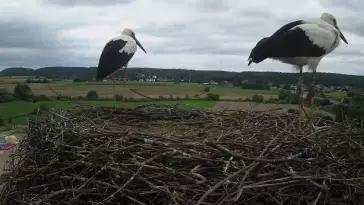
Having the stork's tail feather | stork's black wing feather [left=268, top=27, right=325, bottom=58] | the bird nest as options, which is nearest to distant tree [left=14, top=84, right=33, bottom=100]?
the stork's tail feather

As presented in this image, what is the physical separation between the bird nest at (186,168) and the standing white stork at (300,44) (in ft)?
4.45

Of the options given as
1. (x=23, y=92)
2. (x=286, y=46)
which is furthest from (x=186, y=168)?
(x=23, y=92)

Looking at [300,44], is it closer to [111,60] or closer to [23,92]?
[111,60]

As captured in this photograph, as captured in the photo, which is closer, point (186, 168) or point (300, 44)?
point (186, 168)

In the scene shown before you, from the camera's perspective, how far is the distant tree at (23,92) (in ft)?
45.2

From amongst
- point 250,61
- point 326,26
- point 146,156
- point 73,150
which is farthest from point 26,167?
point 326,26

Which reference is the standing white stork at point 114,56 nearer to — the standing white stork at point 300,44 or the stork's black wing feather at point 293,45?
the standing white stork at point 300,44

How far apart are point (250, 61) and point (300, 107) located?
72 centimetres

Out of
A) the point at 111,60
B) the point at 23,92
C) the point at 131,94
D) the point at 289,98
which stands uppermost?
the point at 111,60

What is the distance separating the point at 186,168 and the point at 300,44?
2.56m

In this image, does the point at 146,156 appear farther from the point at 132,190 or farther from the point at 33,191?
the point at 33,191

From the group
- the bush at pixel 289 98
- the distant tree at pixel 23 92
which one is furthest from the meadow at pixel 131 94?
the distant tree at pixel 23 92

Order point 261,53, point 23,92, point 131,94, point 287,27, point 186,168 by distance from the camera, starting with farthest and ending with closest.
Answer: point 23,92 → point 131,94 → point 287,27 → point 261,53 → point 186,168

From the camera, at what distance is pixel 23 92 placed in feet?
49.2
